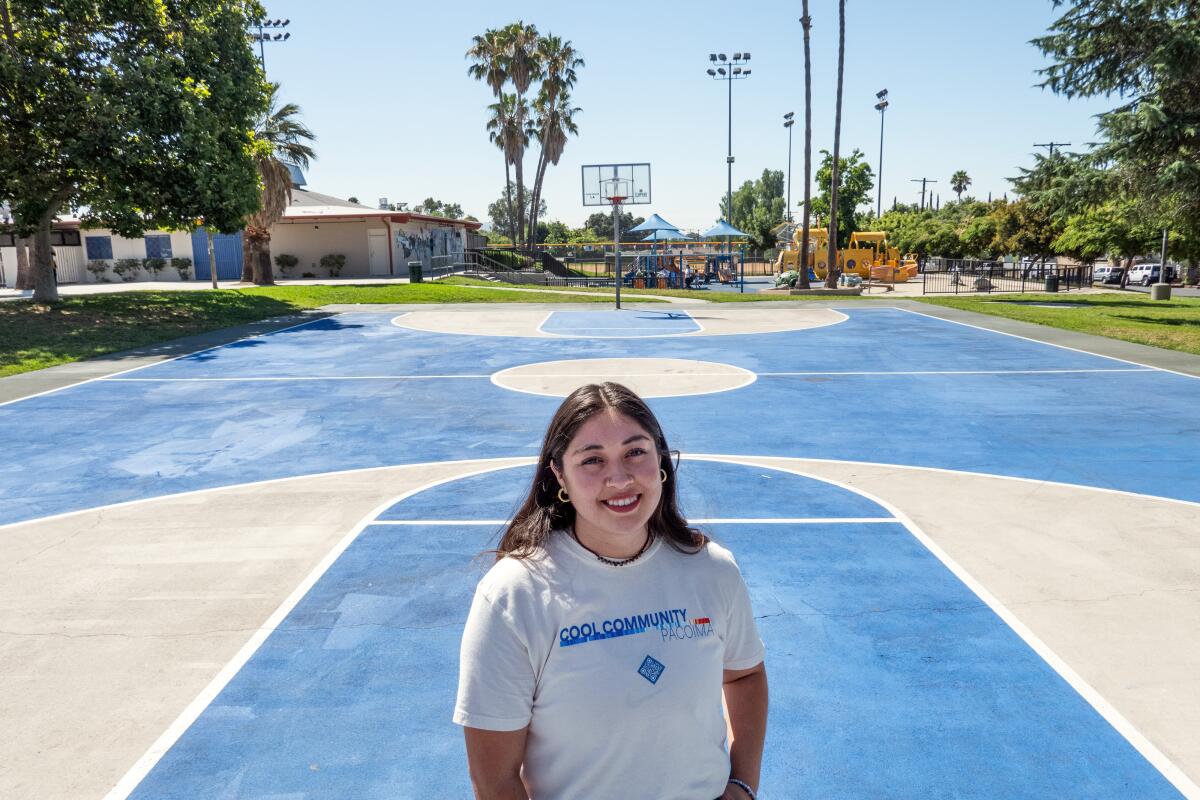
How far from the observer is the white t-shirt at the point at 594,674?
219cm

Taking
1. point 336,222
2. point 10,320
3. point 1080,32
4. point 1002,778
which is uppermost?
point 1080,32

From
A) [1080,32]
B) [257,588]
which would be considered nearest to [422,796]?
[257,588]

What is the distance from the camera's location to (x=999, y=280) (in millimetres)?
51594

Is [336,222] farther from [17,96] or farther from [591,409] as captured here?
[591,409]

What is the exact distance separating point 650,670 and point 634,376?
554 inches

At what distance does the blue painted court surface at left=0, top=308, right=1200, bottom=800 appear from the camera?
443cm

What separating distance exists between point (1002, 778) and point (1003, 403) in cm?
1056

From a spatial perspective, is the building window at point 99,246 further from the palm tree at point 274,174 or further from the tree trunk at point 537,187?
the tree trunk at point 537,187

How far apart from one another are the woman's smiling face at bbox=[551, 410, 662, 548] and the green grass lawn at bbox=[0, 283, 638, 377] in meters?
19.0

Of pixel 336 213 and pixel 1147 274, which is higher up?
pixel 336 213

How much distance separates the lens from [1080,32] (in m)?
27.4

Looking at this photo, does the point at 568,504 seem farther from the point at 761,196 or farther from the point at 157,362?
the point at 761,196

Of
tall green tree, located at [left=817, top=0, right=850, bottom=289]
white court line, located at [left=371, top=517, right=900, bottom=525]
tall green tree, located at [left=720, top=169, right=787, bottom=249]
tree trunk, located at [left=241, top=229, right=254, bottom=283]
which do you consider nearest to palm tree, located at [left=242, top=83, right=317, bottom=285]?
tree trunk, located at [left=241, top=229, right=254, bottom=283]

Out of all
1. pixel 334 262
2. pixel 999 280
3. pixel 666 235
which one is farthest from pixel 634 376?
pixel 999 280
